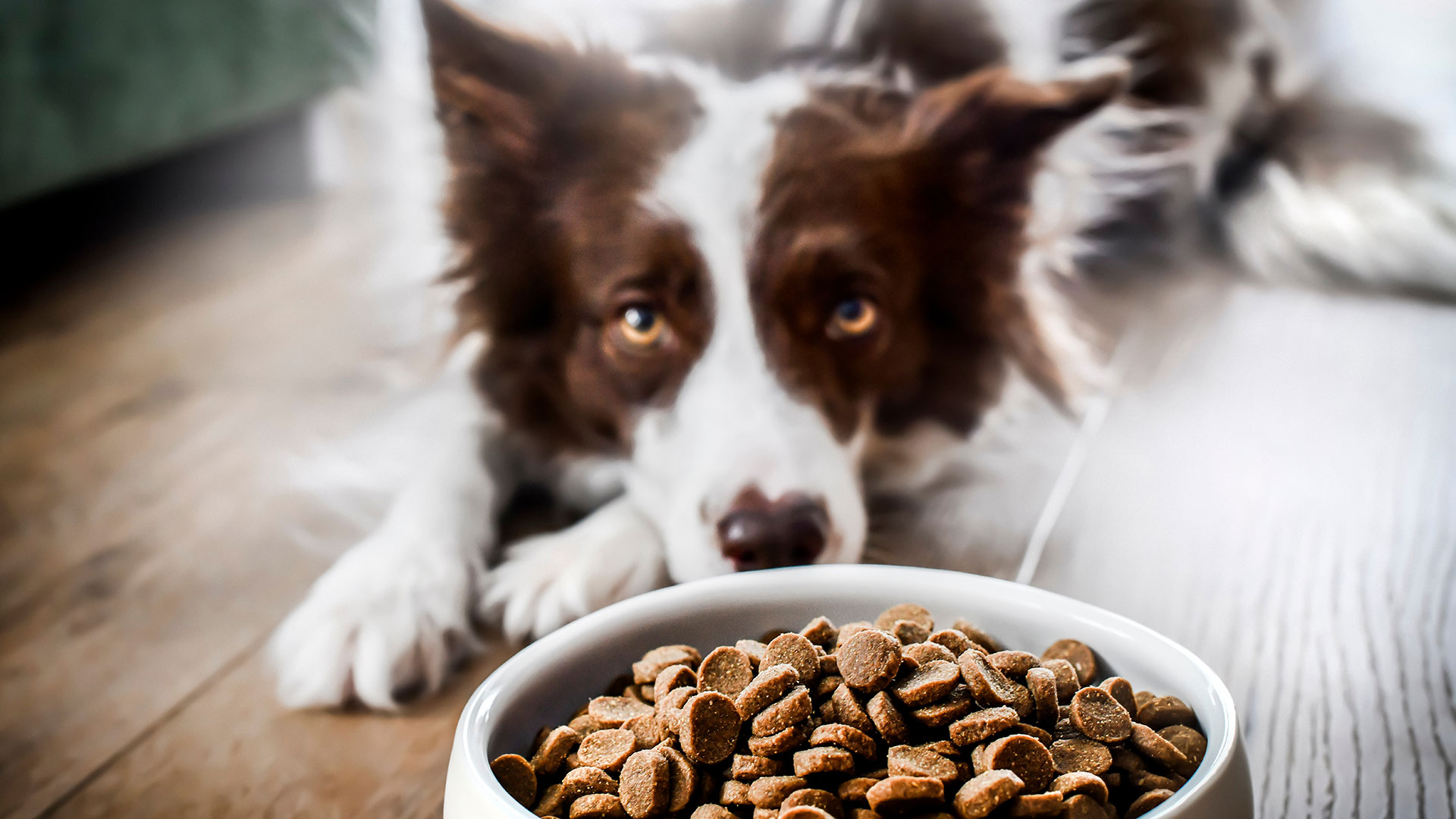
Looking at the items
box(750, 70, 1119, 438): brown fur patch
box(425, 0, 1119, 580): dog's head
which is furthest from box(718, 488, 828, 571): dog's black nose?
box(750, 70, 1119, 438): brown fur patch

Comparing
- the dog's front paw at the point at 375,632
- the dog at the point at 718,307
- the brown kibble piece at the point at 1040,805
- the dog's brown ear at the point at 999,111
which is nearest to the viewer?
the brown kibble piece at the point at 1040,805

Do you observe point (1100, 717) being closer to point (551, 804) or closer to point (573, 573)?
point (551, 804)

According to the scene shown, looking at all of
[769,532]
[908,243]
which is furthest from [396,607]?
[908,243]

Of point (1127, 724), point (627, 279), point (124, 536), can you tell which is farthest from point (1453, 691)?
point (124, 536)

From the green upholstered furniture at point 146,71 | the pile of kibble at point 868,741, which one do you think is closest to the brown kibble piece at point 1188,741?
the pile of kibble at point 868,741

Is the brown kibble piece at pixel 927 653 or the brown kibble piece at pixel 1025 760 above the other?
the brown kibble piece at pixel 927 653

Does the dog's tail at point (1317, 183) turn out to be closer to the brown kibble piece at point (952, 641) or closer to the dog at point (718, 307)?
the dog at point (718, 307)
